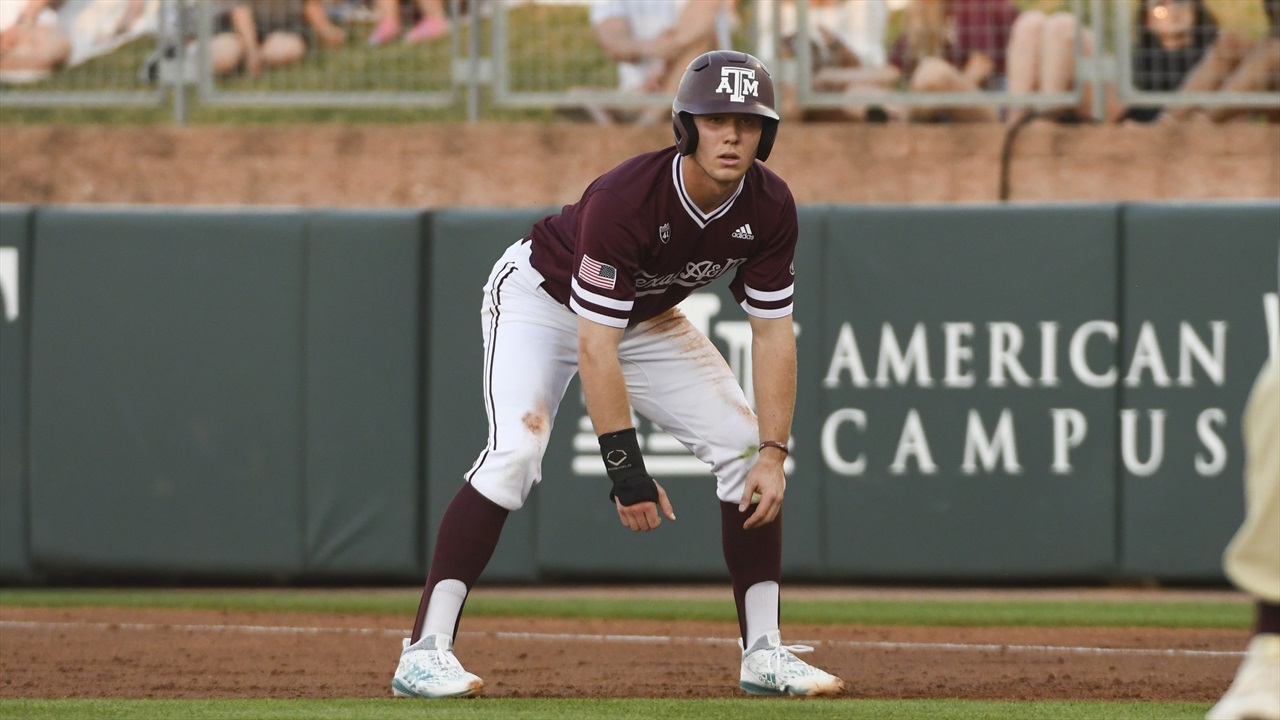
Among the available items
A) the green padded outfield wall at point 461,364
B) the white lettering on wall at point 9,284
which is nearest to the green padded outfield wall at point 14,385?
the white lettering on wall at point 9,284

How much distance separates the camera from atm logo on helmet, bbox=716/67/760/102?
4.25 metres

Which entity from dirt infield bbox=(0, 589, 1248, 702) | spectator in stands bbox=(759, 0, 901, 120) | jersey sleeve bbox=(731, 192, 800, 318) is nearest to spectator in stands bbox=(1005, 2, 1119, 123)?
spectator in stands bbox=(759, 0, 901, 120)

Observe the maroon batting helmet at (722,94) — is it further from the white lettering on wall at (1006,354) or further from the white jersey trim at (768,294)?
the white lettering on wall at (1006,354)

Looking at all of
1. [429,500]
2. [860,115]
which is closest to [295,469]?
[429,500]

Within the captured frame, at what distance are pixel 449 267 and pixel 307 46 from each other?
73.1 inches

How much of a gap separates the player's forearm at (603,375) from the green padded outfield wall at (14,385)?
4623 mm

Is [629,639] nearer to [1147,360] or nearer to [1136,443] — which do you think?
[1136,443]

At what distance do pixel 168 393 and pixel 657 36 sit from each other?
3131 mm

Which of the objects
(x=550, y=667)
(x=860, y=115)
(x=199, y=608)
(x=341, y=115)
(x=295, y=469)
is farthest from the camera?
(x=341, y=115)

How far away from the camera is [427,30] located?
9109mm

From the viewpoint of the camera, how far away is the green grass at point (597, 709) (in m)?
4.12

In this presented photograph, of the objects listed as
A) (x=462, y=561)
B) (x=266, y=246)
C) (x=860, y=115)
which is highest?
(x=860, y=115)

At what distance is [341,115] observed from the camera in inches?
386

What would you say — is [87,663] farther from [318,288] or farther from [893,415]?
[893,415]
